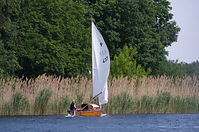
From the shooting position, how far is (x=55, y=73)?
62312 mm

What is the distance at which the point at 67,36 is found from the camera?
63.6 metres

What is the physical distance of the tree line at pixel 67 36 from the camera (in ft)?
195

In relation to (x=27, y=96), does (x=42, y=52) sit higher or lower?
higher

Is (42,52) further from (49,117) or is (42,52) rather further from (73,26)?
(49,117)

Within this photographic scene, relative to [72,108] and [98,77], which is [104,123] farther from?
[98,77]

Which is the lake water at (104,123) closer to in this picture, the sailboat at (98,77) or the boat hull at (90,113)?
the boat hull at (90,113)

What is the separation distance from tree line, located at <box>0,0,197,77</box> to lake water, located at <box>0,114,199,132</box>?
8.82 metres

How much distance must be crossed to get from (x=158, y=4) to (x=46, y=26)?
2316 cm

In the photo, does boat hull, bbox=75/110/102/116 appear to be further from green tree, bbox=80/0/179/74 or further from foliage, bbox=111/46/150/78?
green tree, bbox=80/0/179/74

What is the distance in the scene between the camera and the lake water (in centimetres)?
4103

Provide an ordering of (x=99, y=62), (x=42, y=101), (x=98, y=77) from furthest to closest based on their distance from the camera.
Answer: (x=99, y=62) → (x=98, y=77) → (x=42, y=101)

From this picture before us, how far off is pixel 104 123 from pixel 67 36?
18.8m

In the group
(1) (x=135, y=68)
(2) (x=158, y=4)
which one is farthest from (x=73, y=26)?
(2) (x=158, y=4)

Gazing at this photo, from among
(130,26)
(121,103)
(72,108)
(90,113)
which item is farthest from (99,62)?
(130,26)
